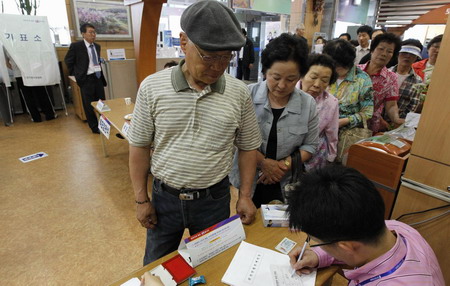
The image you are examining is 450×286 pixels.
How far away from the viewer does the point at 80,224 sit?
7.59ft

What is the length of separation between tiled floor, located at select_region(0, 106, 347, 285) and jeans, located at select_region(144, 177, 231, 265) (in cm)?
87

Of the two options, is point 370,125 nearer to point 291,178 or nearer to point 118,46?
point 291,178

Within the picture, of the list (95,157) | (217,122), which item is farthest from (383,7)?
(217,122)

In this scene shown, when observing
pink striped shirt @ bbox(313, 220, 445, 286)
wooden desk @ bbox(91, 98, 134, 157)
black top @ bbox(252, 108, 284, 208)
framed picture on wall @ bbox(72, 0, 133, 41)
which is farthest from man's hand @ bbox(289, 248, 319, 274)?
framed picture on wall @ bbox(72, 0, 133, 41)

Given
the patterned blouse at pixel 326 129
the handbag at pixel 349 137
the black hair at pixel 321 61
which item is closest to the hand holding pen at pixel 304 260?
the patterned blouse at pixel 326 129

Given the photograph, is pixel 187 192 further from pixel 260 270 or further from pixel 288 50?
pixel 288 50

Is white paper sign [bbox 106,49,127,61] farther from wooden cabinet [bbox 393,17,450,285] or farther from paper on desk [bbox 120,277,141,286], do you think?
wooden cabinet [bbox 393,17,450,285]

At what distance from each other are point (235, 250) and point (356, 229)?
1.61 feet

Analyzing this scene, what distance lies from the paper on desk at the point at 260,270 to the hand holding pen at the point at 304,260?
2 cm

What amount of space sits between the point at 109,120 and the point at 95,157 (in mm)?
1005

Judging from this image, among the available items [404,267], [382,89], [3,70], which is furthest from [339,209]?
[3,70]

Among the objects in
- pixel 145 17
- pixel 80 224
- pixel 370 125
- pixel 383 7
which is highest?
pixel 383 7

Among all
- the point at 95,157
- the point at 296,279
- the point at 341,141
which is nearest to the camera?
the point at 296,279

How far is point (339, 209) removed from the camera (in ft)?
2.28
